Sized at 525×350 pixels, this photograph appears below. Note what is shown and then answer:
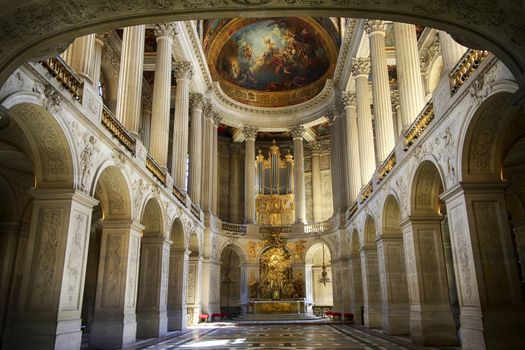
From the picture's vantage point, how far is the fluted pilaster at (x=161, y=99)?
705 inches

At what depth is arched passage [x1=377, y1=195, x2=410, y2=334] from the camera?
15.3 m

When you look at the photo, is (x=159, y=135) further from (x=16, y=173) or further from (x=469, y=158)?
(x=469, y=158)

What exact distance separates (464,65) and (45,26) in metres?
8.19

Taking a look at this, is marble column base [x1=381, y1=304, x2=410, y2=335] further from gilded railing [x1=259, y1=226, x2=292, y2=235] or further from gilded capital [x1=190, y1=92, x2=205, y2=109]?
gilded capital [x1=190, y1=92, x2=205, y2=109]

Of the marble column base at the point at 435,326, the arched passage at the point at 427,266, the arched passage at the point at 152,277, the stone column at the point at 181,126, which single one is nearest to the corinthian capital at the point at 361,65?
the stone column at the point at 181,126

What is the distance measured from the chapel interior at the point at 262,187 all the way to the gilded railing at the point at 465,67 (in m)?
0.07

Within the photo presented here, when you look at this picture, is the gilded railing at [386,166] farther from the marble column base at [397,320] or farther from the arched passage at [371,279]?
the marble column base at [397,320]

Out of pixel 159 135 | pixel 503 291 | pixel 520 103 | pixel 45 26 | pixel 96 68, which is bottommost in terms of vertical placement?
pixel 503 291

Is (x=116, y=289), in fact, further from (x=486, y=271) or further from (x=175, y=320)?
(x=486, y=271)

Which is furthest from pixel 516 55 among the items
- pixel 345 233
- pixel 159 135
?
pixel 345 233

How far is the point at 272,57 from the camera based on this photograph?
31.3 m

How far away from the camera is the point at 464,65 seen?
9758 mm

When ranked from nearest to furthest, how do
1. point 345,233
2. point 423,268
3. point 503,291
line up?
point 503,291 → point 423,268 → point 345,233

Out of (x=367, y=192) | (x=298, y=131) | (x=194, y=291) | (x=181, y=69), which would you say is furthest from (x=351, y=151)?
(x=194, y=291)
